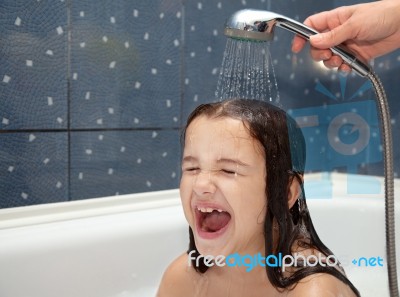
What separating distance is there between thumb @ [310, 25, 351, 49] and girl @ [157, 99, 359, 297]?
114 mm

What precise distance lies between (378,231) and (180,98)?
0.82 metres

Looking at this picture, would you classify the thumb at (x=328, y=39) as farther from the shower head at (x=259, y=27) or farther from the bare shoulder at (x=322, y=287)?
the bare shoulder at (x=322, y=287)

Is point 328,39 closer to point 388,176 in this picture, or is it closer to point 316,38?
point 316,38

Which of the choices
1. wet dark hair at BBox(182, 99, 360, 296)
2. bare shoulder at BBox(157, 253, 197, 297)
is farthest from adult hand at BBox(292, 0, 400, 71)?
bare shoulder at BBox(157, 253, 197, 297)

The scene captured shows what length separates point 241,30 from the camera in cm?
71

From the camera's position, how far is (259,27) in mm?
708

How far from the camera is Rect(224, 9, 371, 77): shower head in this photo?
71cm

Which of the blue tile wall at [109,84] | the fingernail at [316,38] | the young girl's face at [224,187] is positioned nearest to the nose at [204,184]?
the young girl's face at [224,187]

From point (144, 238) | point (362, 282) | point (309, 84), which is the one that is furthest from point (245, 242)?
point (309, 84)

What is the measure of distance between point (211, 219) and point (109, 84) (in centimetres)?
77

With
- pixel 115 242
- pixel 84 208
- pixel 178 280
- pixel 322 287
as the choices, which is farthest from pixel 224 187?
pixel 84 208

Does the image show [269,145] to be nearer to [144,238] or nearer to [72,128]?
[144,238]

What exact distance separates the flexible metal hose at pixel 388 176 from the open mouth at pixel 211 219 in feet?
0.81

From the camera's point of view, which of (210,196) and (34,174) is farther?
(34,174)
